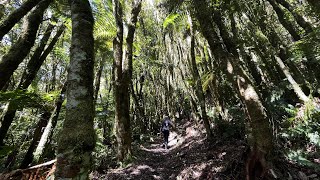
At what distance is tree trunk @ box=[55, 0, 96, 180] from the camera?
5.35 feet

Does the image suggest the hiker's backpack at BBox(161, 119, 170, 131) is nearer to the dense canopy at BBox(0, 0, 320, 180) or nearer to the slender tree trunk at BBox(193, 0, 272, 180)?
the dense canopy at BBox(0, 0, 320, 180)

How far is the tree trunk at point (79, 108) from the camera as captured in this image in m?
1.63

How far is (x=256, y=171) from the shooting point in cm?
378

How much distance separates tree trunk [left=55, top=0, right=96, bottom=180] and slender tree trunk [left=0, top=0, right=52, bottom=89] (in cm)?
108

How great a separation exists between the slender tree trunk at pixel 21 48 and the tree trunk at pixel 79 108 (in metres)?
1.08

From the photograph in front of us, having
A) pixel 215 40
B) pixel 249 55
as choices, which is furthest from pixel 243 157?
pixel 249 55

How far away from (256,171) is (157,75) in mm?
16741

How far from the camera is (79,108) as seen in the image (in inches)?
73.0

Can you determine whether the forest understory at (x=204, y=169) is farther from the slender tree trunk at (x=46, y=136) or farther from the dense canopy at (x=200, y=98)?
the slender tree trunk at (x=46, y=136)

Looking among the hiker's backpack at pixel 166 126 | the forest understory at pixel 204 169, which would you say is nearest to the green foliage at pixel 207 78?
the forest understory at pixel 204 169

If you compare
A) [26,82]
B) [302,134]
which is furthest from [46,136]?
[302,134]

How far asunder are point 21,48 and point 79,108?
1.75 metres

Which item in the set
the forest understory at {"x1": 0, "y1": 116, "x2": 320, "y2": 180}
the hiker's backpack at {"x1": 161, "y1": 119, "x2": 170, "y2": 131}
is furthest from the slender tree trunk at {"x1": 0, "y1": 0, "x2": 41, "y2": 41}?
the hiker's backpack at {"x1": 161, "y1": 119, "x2": 170, "y2": 131}

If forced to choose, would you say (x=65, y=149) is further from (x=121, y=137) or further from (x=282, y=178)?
(x=121, y=137)
